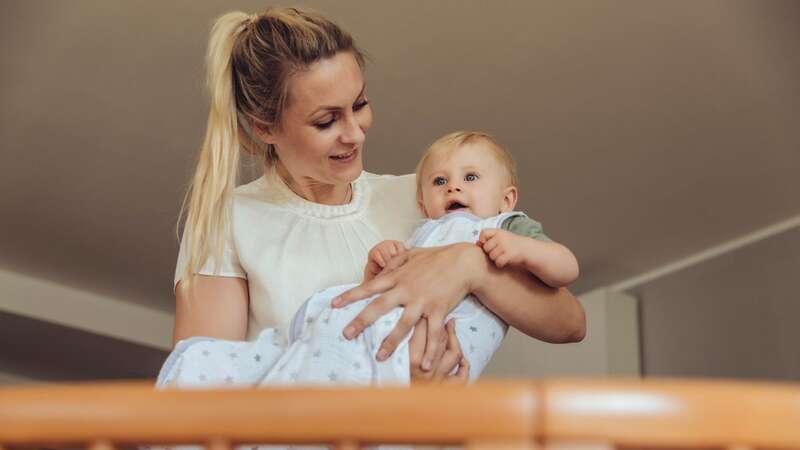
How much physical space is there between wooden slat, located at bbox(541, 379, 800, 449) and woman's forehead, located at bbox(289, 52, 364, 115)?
0.98m

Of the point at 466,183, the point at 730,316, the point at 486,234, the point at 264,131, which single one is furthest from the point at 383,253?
the point at 730,316

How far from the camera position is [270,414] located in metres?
0.74

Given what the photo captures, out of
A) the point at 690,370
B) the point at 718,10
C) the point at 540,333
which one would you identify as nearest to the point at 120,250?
the point at 690,370

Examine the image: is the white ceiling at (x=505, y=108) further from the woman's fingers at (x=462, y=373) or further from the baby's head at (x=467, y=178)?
the woman's fingers at (x=462, y=373)

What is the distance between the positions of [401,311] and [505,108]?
2.25 metres

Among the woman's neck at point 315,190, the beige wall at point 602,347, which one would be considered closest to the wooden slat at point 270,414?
the woman's neck at point 315,190

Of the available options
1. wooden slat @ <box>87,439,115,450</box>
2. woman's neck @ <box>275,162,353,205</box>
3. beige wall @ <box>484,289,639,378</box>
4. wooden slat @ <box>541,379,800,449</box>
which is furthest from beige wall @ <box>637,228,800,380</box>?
wooden slat @ <box>87,439,115,450</box>

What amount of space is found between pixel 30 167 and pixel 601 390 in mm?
3562

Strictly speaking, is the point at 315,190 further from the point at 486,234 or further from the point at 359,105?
the point at 486,234

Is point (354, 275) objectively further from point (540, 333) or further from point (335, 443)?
point (335, 443)

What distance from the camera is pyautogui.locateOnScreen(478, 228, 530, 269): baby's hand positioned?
4.52ft

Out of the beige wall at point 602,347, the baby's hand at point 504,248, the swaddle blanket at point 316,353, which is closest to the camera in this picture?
the swaddle blanket at point 316,353

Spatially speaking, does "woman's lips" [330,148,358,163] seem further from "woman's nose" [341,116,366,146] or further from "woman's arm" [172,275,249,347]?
"woman's arm" [172,275,249,347]

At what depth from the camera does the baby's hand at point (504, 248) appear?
1.38 metres
